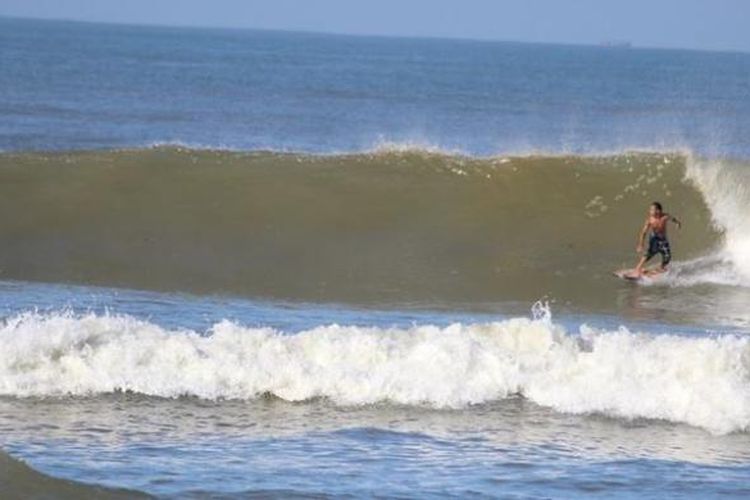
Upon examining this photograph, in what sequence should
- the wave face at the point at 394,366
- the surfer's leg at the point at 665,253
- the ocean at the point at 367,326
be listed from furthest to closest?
1. the surfer's leg at the point at 665,253
2. the wave face at the point at 394,366
3. the ocean at the point at 367,326

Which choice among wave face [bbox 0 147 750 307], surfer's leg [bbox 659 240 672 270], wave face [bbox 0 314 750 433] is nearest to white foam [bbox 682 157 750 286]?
wave face [bbox 0 147 750 307]

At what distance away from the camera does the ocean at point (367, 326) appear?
9.79 m

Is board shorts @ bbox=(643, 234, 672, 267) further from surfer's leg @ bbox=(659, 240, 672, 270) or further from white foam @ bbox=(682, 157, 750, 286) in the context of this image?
white foam @ bbox=(682, 157, 750, 286)

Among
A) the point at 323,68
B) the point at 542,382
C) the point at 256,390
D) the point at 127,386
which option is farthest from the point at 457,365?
the point at 323,68

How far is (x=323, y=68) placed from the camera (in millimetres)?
101188

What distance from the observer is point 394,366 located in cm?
1216

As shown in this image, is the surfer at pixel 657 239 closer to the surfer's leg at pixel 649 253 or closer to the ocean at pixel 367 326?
the surfer's leg at pixel 649 253

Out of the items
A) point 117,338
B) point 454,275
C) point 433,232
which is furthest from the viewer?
point 433,232

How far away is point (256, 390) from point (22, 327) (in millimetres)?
1903

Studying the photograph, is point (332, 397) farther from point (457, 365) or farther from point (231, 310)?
point (231, 310)

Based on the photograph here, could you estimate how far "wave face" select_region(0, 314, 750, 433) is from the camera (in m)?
11.6

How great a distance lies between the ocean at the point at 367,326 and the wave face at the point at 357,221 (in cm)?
5

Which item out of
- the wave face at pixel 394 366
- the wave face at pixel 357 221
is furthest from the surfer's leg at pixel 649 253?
the wave face at pixel 394 366

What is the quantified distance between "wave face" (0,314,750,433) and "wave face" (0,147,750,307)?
186 inches
